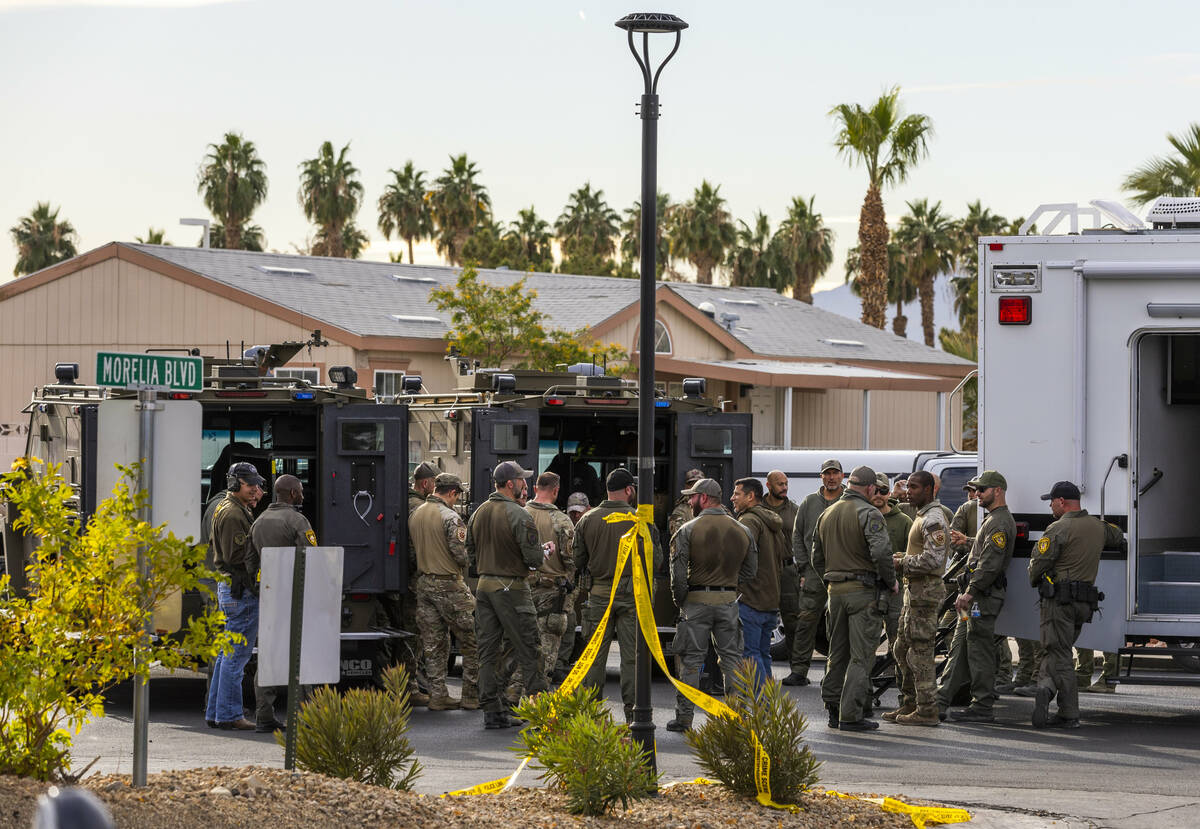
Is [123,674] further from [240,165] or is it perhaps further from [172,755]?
[240,165]

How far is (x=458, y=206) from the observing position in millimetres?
64562

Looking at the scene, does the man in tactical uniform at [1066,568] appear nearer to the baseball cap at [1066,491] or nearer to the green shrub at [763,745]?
the baseball cap at [1066,491]

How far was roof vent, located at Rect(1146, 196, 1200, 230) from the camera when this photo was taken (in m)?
11.5

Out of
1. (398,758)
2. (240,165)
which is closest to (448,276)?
(240,165)

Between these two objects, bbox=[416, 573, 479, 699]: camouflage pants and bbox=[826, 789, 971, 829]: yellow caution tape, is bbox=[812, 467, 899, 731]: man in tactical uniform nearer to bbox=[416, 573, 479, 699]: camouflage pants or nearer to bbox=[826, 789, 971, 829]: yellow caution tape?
bbox=[416, 573, 479, 699]: camouflage pants

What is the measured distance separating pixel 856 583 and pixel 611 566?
1761mm

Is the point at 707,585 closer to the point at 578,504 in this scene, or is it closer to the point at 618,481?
the point at 618,481

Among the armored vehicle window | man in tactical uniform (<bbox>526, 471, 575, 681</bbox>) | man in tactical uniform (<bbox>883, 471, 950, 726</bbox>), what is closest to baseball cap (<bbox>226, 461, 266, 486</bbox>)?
the armored vehicle window

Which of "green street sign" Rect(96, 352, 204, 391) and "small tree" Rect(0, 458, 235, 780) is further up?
"green street sign" Rect(96, 352, 204, 391)

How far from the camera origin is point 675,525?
46.4 ft

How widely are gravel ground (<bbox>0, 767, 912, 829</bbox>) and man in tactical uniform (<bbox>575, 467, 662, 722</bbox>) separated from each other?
333cm

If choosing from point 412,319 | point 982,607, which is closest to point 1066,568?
point 982,607

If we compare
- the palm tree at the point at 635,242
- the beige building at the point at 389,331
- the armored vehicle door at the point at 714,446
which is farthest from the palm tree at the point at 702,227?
the armored vehicle door at the point at 714,446

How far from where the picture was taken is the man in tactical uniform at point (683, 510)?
547 inches
